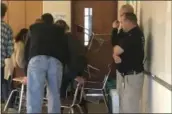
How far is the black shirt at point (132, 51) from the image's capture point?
147 inches

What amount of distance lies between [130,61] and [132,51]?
10cm

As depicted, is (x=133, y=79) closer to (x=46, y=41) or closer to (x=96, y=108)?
(x=46, y=41)

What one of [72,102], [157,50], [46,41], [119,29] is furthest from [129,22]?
[72,102]

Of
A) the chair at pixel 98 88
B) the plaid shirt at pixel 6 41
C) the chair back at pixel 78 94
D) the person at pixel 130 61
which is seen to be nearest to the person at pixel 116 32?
the chair at pixel 98 88

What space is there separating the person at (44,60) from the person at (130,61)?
638 millimetres

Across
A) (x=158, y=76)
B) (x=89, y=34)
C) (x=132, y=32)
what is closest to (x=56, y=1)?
(x=89, y=34)

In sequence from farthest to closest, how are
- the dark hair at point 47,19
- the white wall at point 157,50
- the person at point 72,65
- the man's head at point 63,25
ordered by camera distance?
the person at point 72,65 → the man's head at point 63,25 → the dark hair at point 47,19 → the white wall at point 157,50

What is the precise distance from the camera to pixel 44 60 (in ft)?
13.4

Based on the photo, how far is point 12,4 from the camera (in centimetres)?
717

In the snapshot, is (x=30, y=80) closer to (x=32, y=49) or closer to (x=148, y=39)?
(x=32, y=49)

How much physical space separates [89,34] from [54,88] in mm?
2929

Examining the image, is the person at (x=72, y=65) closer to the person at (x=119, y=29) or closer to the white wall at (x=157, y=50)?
the person at (x=119, y=29)

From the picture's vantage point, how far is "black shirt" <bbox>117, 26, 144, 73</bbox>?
3.73m

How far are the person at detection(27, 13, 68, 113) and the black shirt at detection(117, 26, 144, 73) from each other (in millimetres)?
695
